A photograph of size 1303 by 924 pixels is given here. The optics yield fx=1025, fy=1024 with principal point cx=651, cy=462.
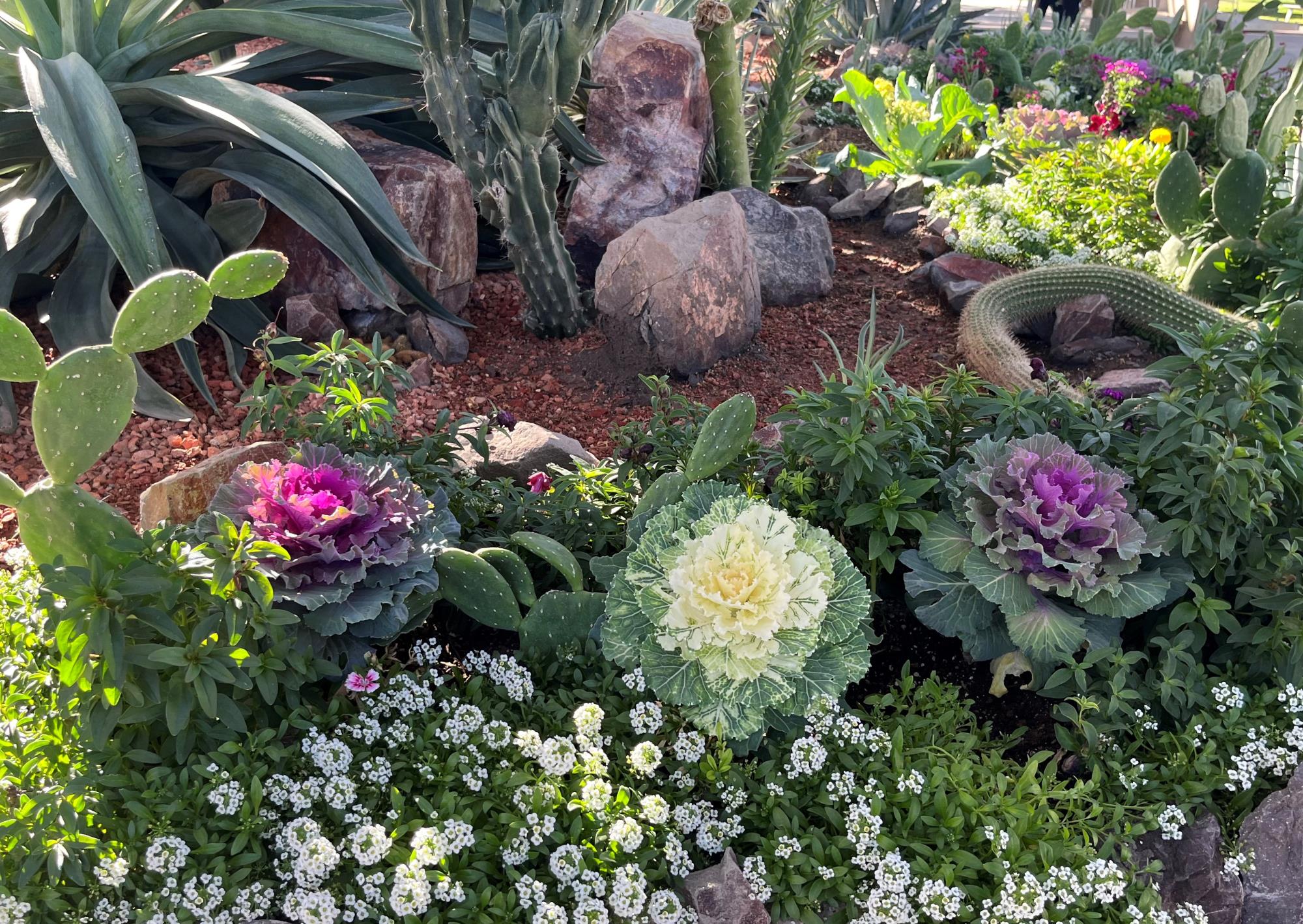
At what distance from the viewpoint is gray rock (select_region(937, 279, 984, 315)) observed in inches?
150

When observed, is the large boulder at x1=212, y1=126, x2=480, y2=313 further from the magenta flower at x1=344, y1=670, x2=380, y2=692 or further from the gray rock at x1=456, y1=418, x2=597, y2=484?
the magenta flower at x1=344, y1=670, x2=380, y2=692

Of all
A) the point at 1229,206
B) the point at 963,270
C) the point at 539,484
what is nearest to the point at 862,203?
the point at 963,270

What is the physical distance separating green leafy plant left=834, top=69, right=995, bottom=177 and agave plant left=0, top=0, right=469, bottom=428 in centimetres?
260

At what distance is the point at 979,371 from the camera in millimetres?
3303

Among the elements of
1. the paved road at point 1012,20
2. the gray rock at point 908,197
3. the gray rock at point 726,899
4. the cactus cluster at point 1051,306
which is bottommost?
the paved road at point 1012,20

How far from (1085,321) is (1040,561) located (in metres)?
2.06

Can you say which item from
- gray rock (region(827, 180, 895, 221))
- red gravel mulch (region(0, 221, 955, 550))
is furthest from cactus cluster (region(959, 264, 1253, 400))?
gray rock (region(827, 180, 895, 221))

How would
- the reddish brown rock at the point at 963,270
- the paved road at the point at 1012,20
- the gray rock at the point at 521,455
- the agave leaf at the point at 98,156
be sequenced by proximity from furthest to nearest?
the paved road at the point at 1012,20, the reddish brown rock at the point at 963,270, the agave leaf at the point at 98,156, the gray rock at the point at 521,455

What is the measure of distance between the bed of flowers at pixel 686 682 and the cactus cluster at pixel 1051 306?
1161mm

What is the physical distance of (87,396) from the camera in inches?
62.9

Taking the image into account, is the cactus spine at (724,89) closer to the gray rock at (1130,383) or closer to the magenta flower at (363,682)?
the gray rock at (1130,383)

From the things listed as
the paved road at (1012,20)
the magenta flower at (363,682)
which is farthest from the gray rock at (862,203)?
the paved road at (1012,20)

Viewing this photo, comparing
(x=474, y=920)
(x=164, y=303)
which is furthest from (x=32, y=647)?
(x=474, y=920)

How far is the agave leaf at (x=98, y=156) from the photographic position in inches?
102
